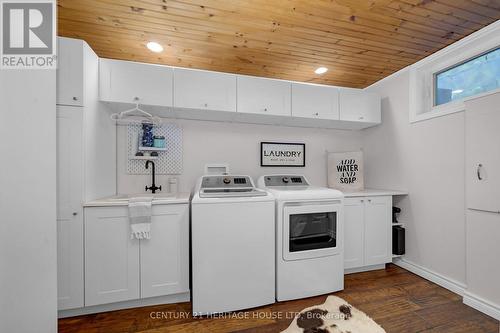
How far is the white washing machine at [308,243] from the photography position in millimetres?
1827

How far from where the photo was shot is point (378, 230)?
7.80ft

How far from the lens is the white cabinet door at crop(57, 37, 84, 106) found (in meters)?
1.59

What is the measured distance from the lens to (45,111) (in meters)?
1.32

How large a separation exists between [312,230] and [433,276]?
1484 millimetres

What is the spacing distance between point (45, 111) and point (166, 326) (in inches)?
69.9

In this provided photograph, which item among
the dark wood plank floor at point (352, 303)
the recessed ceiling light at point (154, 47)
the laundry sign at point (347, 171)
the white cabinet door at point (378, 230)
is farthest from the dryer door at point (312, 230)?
the recessed ceiling light at point (154, 47)

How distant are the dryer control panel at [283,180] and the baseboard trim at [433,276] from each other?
1.58 metres

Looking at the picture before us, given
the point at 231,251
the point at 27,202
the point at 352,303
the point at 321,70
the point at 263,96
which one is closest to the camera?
the point at 27,202

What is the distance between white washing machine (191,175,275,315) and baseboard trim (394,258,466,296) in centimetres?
180

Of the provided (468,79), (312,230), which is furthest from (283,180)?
(468,79)

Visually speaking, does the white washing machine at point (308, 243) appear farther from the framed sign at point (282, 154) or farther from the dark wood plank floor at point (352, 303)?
the framed sign at point (282, 154)

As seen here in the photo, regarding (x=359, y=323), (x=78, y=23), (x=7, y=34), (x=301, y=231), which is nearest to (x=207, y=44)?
(x=78, y=23)

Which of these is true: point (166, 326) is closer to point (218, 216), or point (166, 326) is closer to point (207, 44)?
point (218, 216)

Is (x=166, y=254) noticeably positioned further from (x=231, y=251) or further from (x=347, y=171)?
(x=347, y=171)
